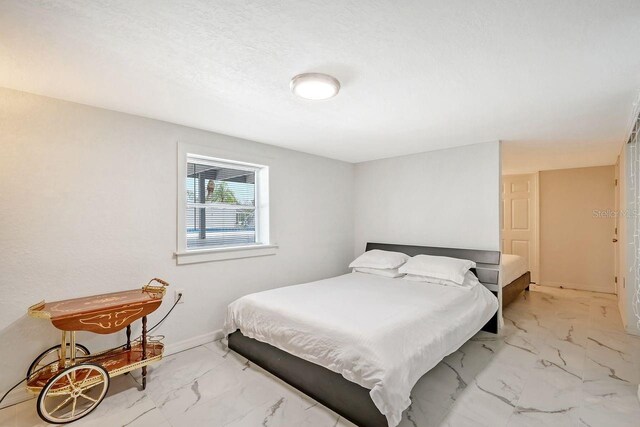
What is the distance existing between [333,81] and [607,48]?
152 centimetres

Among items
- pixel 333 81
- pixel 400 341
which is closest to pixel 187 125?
pixel 333 81

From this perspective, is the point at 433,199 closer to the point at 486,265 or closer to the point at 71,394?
the point at 486,265

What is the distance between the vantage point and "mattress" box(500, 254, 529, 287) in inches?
151

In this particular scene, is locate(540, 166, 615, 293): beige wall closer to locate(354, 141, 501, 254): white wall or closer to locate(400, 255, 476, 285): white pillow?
locate(354, 141, 501, 254): white wall

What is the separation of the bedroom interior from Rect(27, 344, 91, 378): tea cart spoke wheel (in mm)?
17

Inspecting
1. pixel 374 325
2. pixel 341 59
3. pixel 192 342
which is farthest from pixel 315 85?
pixel 192 342

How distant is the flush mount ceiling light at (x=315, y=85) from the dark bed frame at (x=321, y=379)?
192cm

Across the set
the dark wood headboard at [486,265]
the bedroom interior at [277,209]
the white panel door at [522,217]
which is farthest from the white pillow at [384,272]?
the white panel door at [522,217]

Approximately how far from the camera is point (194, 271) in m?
2.99

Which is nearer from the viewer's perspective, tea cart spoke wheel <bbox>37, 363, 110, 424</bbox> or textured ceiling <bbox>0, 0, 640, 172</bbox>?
textured ceiling <bbox>0, 0, 640, 172</bbox>

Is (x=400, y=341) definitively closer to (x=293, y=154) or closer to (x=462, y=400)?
(x=462, y=400)

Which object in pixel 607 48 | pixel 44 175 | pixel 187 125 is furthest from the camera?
pixel 187 125


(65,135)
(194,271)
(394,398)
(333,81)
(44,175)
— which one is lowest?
(394,398)

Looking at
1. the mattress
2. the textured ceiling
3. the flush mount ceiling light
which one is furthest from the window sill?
the mattress
